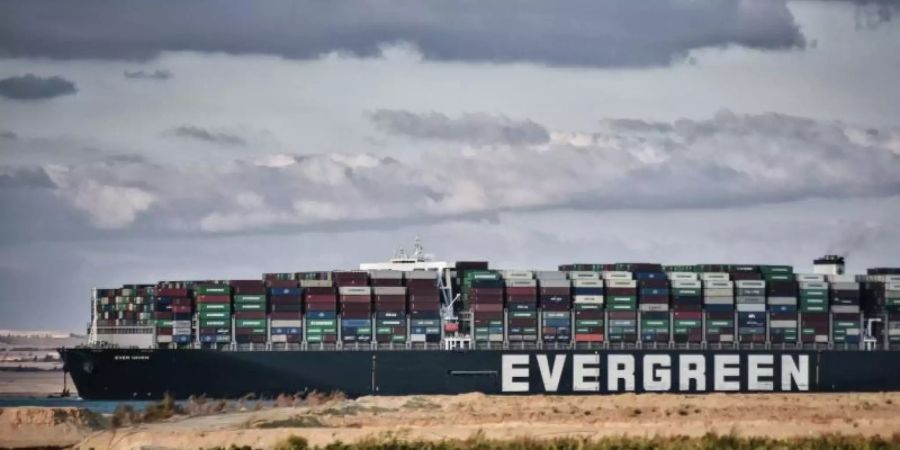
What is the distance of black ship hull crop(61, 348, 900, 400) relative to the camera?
4171 inches

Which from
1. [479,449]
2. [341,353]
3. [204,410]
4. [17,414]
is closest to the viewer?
[479,449]

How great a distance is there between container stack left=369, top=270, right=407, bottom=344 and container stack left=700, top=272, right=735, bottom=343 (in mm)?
17632

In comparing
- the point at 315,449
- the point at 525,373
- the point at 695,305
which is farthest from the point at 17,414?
the point at 695,305

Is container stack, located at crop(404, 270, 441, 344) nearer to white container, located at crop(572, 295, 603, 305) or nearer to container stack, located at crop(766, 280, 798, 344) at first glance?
white container, located at crop(572, 295, 603, 305)

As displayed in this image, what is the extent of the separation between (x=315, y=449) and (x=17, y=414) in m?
17.6

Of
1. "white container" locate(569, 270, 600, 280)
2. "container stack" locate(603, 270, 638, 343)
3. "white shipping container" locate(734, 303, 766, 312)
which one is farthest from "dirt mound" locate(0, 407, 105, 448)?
"white shipping container" locate(734, 303, 766, 312)

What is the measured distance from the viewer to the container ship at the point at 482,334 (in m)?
107

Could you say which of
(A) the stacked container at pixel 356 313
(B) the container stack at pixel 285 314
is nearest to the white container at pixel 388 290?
(A) the stacked container at pixel 356 313

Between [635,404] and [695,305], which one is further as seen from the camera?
→ [695,305]

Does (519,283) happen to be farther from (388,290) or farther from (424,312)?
(388,290)

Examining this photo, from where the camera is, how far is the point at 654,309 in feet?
368

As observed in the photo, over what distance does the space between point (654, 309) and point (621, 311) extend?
2006 mm

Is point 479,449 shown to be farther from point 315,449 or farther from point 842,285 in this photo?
point 842,285

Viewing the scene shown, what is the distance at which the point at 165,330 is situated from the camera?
107m
